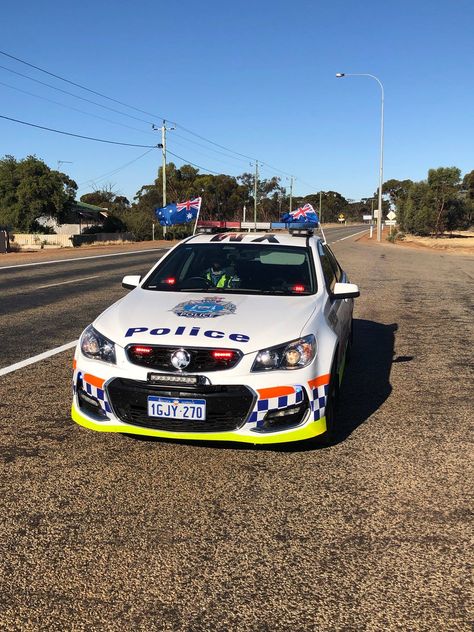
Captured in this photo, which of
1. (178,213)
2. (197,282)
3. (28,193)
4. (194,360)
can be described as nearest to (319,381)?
(194,360)

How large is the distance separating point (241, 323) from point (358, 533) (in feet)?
5.15

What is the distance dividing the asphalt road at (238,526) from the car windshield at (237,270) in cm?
124

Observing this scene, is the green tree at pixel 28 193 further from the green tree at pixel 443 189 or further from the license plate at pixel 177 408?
the license plate at pixel 177 408

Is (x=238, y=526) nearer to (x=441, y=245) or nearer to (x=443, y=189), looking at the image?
(x=441, y=245)

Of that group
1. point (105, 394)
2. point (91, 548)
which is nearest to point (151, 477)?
point (105, 394)

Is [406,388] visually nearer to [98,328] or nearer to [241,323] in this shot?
[241,323]

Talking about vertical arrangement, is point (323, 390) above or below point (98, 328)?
below

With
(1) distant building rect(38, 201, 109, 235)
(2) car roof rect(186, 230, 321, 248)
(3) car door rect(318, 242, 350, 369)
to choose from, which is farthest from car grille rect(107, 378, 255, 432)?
(1) distant building rect(38, 201, 109, 235)

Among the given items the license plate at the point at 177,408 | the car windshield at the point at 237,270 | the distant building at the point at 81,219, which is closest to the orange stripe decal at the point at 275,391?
the license plate at the point at 177,408

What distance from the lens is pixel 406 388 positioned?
604 cm

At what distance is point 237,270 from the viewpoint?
5.71 metres

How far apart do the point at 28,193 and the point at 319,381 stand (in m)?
46.6

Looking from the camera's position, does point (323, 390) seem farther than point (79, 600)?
Yes

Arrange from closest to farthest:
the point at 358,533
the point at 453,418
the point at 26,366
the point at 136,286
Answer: the point at 358,533 → the point at 453,418 → the point at 136,286 → the point at 26,366
